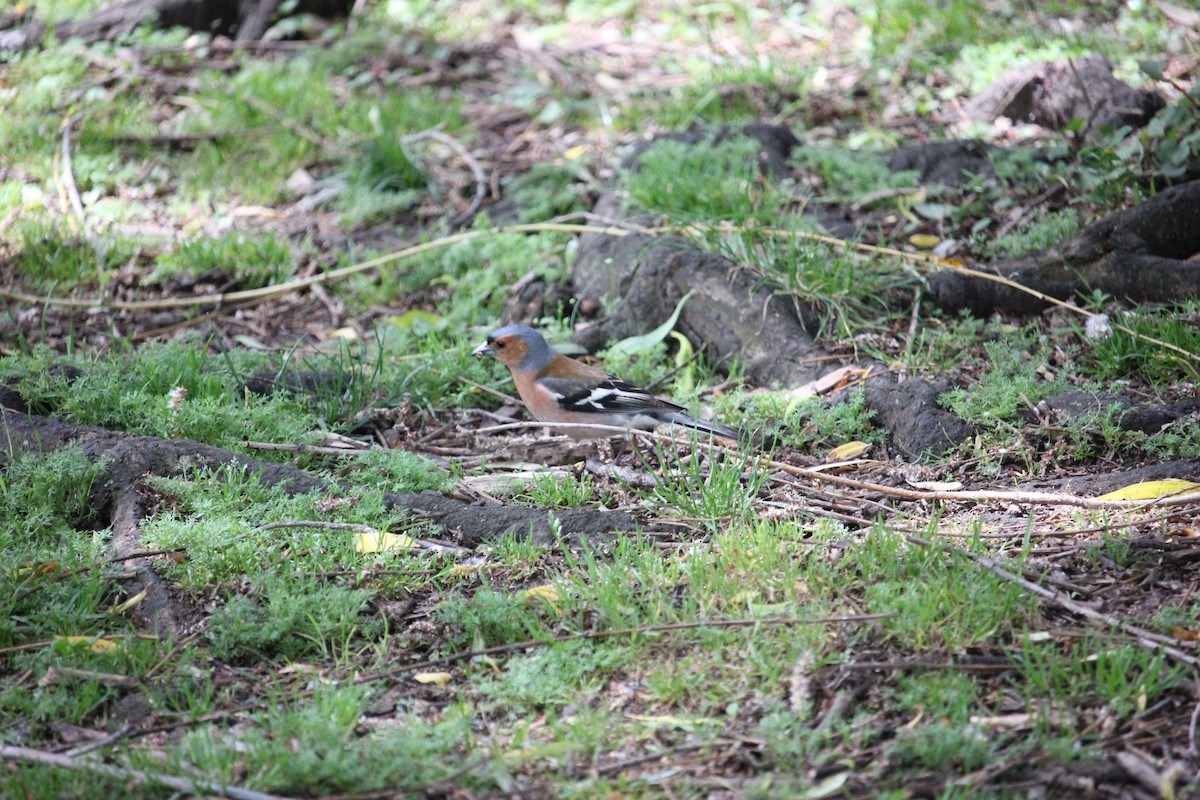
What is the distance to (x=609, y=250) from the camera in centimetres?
620

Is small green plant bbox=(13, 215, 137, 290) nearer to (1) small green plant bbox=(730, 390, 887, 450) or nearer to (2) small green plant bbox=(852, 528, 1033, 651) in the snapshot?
(1) small green plant bbox=(730, 390, 887, 450)

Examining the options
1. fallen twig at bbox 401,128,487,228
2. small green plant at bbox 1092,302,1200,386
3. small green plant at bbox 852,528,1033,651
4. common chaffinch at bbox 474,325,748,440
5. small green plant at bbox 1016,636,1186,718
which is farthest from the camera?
fallen twig at bbox 401,128,487,228

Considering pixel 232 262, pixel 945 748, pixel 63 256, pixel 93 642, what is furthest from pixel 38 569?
pixel 63 256

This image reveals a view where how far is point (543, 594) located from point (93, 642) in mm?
1361

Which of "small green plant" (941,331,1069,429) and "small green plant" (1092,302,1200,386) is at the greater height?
"small green plant" (1092,302,1200,386)

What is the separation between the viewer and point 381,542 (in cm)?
371

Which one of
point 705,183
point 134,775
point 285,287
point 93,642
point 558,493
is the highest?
point 705,183

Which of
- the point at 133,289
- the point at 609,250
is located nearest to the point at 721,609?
the point at 609,250

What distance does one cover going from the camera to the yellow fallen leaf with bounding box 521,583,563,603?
339cm

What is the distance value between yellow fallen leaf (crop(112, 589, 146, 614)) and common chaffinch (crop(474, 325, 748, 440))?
2002 millimetres

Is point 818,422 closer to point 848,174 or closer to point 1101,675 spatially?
point 1101,675

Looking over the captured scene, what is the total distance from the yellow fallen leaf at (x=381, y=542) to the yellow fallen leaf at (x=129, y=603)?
2.26ft

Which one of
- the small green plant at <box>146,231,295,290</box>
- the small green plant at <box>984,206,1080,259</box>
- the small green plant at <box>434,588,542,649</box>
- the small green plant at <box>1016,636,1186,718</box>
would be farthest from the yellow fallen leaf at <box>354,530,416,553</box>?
the small green plant at <box>984,206,1080,259</box>

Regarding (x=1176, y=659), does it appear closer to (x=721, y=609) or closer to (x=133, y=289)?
(x=721, y=609)
